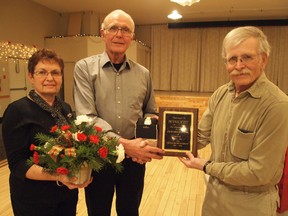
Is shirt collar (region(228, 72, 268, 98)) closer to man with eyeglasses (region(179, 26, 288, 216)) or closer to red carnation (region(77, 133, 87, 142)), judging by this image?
man with eyeglasses (region(179, 26, 288, 216))

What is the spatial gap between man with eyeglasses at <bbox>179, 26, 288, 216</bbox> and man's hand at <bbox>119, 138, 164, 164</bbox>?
275 mm

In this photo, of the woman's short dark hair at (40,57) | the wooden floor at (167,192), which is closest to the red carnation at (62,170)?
the woman's short dark hair at (40,57)

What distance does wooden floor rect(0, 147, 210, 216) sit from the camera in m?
2.94

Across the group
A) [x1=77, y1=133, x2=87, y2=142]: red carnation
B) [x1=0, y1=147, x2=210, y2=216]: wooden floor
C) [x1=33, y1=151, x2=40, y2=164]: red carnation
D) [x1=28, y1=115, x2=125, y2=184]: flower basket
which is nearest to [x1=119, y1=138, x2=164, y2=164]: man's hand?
[x1=28, y1=115, x2=125, y2=184]: flower basket

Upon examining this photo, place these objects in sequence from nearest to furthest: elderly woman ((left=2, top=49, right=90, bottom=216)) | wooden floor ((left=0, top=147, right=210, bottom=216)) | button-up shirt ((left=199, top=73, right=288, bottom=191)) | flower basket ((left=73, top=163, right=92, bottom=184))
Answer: button-up shirt ((left=199, top=73, right=288, bottom=191))
flower basket ((left=73, top=163, right=92, bottom=184))
elderly woman ((left=2, top=49, right=90, bottom=216))
wooden floor ((left=0, top=147, right=210, bottom=216))

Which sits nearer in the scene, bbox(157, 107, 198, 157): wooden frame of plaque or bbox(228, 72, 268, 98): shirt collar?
bbox(228, 72, 268, 98): shirt collar

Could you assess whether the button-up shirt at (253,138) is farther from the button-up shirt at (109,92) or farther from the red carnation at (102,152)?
the button-up shirt at (109,92)

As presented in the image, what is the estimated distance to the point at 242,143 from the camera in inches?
48.9

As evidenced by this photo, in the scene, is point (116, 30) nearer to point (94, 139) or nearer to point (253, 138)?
point (94, 139)

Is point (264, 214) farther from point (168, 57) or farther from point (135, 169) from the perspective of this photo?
point (168, 57)

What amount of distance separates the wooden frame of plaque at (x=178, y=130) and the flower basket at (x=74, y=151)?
33cm

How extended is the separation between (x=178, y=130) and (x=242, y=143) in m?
0.36

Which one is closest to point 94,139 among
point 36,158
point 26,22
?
point 36,158

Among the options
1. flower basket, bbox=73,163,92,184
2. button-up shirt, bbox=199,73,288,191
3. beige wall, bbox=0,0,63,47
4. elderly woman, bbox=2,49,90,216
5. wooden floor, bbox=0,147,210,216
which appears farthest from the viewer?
beige wall, bbox=0,0,63,47
